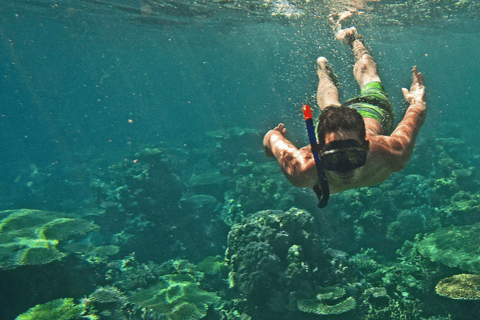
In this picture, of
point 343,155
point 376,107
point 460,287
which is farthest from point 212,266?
point 343,155

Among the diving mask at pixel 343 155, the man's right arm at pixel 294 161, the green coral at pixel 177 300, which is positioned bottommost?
the green coral at pixel 177 300

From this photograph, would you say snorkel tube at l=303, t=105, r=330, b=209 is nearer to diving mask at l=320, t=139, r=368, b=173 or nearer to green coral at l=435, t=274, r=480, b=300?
diving mask at l=320, t=139, r=368, b=173

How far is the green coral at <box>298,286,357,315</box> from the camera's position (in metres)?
5.57

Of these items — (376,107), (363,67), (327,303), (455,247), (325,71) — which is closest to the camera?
(376,107)

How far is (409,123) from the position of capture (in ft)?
8.90

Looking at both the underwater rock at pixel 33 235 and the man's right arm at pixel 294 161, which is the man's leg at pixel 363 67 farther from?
the underwater rock at pixel 33 235

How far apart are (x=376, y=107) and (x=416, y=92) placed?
522 millimetres

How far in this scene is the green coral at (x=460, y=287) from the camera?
5.48 metres

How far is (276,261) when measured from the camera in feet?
20.6

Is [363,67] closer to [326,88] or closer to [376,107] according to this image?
[326,88]

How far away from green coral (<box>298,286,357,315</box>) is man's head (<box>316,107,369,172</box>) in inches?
185

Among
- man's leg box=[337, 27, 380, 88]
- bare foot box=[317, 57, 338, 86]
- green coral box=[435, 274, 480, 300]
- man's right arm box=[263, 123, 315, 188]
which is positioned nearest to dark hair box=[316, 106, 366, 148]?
man's right arm box=[263, 123, 315, 188]

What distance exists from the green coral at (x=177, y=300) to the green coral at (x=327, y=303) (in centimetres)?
220

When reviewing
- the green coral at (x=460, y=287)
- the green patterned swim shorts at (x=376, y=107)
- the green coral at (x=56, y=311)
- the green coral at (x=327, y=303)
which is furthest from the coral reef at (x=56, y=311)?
the green coral at (x=460, y=287)
